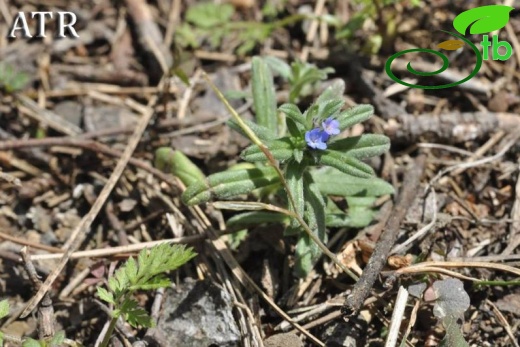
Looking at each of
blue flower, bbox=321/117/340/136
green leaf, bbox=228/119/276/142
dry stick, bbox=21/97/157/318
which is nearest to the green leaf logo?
blue flower, bbox=321/117/340/136

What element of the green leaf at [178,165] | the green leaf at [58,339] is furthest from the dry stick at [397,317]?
the green leaf at [58,339]

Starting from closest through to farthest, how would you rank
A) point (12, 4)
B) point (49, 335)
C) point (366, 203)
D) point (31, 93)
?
1. point (49, 335)
2. point (366, 203)
3. point (31, 93)
4. point (12, 4)

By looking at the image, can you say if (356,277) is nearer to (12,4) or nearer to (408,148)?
(408,148)

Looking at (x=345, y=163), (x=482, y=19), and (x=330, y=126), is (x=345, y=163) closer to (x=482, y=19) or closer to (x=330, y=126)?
(x=330, y=126)

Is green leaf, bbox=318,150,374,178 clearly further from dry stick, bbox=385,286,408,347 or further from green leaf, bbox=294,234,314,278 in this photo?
dry stick, bbox=385,286,408,347

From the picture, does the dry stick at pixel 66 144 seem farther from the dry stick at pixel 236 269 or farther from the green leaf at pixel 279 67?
the green leaf at pixel 279 67

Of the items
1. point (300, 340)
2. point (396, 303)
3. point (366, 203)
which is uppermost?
point (366, 203)

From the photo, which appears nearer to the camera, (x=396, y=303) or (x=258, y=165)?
(x=396, y=303)

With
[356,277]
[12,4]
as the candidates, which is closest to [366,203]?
[356,277]
